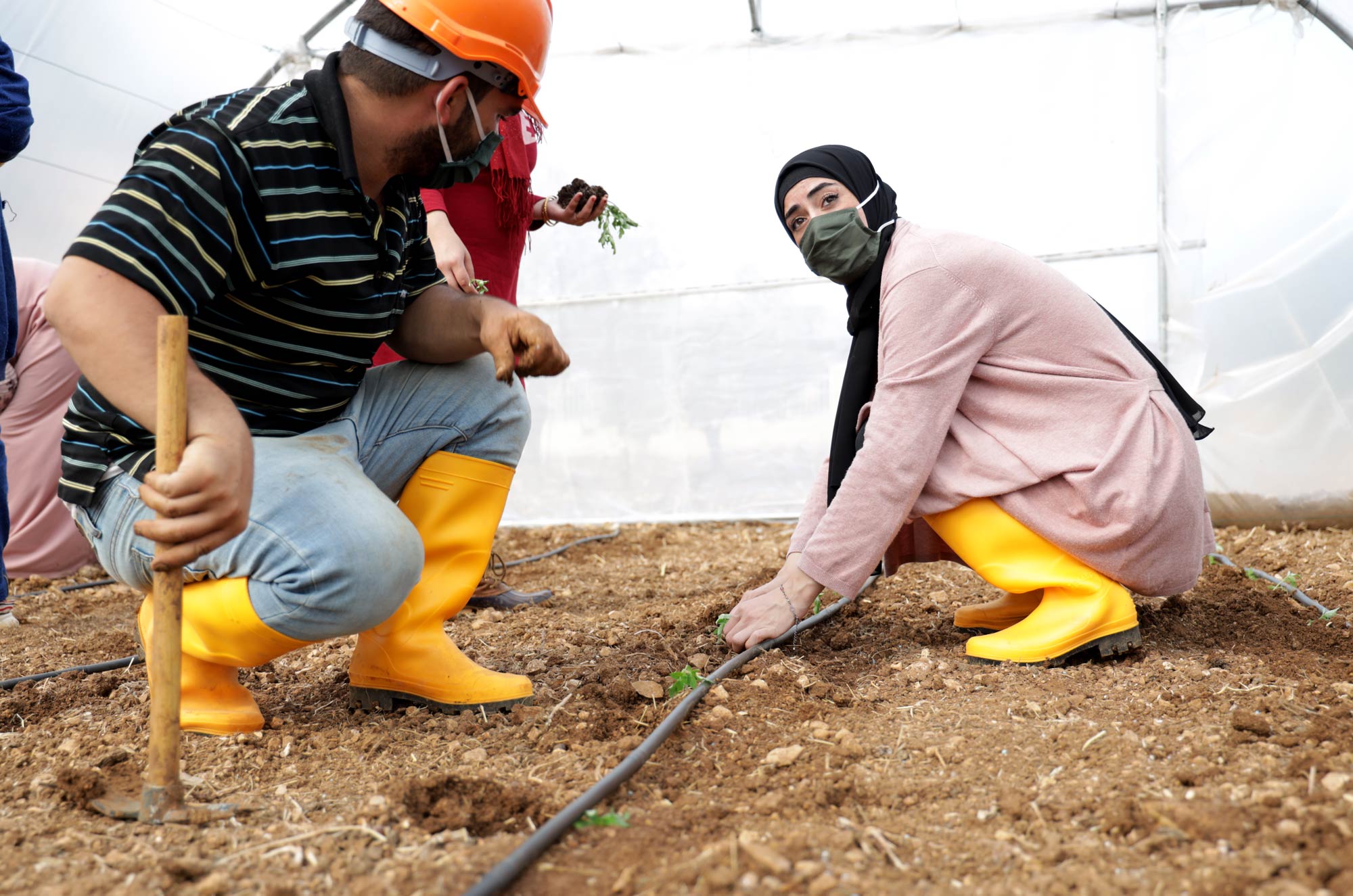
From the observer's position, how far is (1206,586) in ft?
8.93

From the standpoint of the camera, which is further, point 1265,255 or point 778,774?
point 1265,255

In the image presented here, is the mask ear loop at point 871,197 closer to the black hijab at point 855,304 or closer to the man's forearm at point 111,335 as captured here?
the black hijab at point 855,304

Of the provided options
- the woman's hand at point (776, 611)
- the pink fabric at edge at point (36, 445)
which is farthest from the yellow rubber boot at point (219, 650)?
the pink fabric at edge at point (36, 445)

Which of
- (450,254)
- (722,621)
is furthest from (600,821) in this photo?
(450,254)

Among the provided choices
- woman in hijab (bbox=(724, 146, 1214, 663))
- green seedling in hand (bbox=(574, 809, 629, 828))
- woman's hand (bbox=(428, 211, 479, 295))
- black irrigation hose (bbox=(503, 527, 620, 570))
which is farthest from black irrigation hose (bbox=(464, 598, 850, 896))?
black irrigation hose (bbox=(503, 527, 620, 570))

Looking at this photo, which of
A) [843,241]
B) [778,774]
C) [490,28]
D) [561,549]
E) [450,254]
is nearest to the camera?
[778,774]

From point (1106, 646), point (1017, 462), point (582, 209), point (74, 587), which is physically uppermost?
point (582, 209)

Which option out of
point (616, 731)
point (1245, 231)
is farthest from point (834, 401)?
point (616, 731)

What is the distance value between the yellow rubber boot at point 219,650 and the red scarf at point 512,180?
4.67 feet

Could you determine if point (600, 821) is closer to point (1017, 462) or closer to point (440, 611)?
point (440, 611)

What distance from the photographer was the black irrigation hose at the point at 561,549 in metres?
4.05

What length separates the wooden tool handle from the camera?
1.20 metres

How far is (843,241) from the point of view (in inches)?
87.3

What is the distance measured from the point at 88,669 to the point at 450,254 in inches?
50.6
